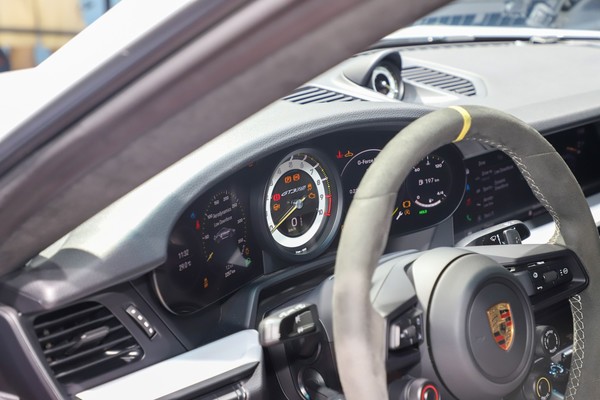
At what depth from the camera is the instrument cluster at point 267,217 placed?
1.86 metres

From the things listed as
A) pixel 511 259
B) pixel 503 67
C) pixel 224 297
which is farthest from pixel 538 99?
pixel 224 297

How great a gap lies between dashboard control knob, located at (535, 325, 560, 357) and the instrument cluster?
418mm

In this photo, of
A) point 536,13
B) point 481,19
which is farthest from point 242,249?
point 536,13

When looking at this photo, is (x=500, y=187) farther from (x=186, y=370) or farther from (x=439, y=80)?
(x=186, y=370)

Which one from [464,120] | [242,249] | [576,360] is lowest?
[576,360]

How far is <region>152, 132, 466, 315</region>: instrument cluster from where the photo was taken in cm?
186

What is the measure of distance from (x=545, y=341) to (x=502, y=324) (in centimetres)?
27

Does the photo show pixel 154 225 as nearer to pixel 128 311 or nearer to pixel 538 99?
pixel 128 311

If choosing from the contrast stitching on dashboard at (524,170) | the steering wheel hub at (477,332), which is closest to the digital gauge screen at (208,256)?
the steering wheel hub at (477,332)

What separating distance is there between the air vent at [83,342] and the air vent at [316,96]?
86cm

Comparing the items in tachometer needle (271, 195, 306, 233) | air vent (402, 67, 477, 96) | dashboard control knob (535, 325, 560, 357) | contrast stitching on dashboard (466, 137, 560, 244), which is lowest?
dashboard control knob (535, 325, 560, 357)

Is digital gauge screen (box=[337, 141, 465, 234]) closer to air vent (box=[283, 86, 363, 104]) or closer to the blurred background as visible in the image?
air vent (box=[283, 86, 363, 104])

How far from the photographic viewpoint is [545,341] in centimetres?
170

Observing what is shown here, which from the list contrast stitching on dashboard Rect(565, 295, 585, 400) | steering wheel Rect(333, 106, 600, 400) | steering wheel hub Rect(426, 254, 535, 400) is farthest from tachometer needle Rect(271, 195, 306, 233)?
contrast stitching on dashboard Rect(565, 295, 585, 400)
